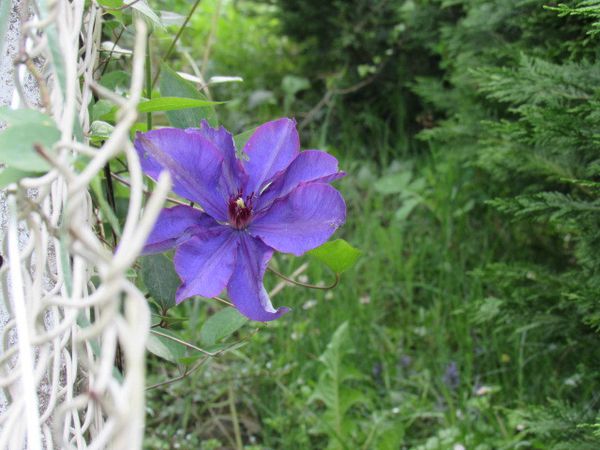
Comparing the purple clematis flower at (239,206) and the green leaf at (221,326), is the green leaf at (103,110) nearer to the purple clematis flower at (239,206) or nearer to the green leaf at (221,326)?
the purple clematis flower at (239,206)

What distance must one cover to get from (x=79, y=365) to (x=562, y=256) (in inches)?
57.2

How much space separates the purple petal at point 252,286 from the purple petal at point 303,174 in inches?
2.2

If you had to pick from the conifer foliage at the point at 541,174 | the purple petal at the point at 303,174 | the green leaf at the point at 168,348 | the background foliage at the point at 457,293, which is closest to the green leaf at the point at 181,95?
the background foliage at the point at 457,293

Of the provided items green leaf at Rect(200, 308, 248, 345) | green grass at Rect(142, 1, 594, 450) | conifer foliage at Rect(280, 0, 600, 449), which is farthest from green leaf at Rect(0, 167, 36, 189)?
green grass at Rect(142, 1, 594, 450)

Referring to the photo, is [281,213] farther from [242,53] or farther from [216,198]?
[242,53]

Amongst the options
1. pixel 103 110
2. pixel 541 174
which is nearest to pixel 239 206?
pixel 103 110

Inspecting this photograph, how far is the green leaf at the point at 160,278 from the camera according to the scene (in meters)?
0.82

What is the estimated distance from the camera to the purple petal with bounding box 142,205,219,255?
726 mm

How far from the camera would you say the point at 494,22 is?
71.0 inches

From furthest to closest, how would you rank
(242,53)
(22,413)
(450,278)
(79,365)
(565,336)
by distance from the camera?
(242,53), (450,278), (565,336), (79,365), (22,413)

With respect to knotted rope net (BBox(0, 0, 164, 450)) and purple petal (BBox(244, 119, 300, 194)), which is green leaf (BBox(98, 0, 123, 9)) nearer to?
knotted rope net (BBox(0, 0, 164, 450))

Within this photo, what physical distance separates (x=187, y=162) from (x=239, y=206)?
7 centimetres

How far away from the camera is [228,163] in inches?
30.6

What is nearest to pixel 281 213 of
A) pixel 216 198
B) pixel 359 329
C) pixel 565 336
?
pixel 216 198
